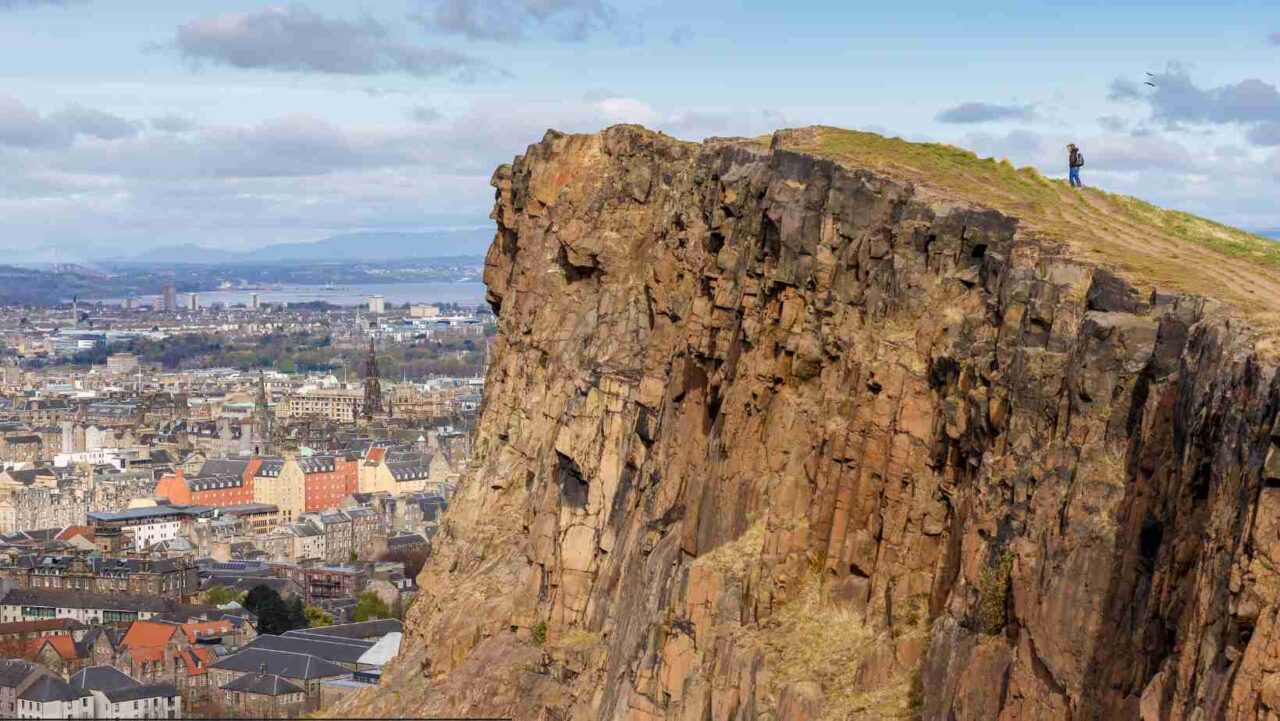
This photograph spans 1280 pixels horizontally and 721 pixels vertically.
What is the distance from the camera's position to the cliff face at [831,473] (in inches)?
922

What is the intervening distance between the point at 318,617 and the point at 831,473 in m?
102

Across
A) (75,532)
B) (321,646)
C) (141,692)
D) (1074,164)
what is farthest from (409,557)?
(1074,164)

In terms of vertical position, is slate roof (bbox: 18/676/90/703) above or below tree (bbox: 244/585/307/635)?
above

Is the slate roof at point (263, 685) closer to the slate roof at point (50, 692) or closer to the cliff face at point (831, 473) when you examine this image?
the slate roof at point (50, 692)

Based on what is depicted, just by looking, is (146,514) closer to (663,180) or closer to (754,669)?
(663,180)

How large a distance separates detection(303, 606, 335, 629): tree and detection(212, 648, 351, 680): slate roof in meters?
15.0

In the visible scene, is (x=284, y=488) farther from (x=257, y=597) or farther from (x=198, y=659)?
(x=198, y=659)

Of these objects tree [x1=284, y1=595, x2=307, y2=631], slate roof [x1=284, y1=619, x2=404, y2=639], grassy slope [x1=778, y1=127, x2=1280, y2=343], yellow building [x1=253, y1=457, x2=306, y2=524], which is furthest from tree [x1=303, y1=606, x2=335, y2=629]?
grassy slope [x1=778, y1=127, x2=1280, y2=343]

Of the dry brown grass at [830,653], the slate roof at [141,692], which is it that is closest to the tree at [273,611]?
the slate roof at [141,692]

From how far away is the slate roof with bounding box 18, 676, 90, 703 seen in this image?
106 metres

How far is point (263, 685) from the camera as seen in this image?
10838 centimetres

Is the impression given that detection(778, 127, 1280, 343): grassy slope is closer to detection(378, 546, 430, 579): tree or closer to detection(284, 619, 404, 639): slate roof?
detection(284, 619, 404, 639): slate roof

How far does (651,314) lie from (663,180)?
4.32 m

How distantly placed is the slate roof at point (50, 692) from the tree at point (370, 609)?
23219 millimetres
